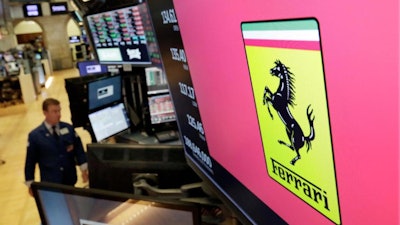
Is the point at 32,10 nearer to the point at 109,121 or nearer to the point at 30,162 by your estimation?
the point at 109,121

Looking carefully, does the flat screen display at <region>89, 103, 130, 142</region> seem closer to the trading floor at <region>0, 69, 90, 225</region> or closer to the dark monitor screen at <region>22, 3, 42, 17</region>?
the trading floor at <region>0, 69, 90, 225</region>

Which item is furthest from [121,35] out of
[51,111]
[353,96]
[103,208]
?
[353,96]

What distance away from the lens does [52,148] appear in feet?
12.6

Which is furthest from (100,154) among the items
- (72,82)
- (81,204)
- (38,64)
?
(38,64)

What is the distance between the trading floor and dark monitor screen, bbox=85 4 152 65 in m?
1.86

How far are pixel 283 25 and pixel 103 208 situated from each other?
3.25 ft

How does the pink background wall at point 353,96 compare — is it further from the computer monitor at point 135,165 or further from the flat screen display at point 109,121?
the flat screen display at point 109,121

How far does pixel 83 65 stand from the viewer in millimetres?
7762

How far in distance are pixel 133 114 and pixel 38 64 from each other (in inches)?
465

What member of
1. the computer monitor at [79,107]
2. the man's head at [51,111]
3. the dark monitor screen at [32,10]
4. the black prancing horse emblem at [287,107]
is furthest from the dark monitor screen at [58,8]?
the black prancing horse emblem at [287,107]

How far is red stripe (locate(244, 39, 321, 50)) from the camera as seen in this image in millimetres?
721

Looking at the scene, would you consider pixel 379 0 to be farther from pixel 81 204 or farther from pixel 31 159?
pixel 31 159

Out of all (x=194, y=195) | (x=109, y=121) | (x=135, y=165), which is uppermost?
(x=135, y=165)

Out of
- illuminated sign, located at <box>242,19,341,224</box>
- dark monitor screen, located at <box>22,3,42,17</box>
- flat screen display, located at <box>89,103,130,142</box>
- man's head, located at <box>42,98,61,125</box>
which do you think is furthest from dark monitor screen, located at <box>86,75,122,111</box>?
dark monitor screen, located at <box>22,3,42,17</box>
